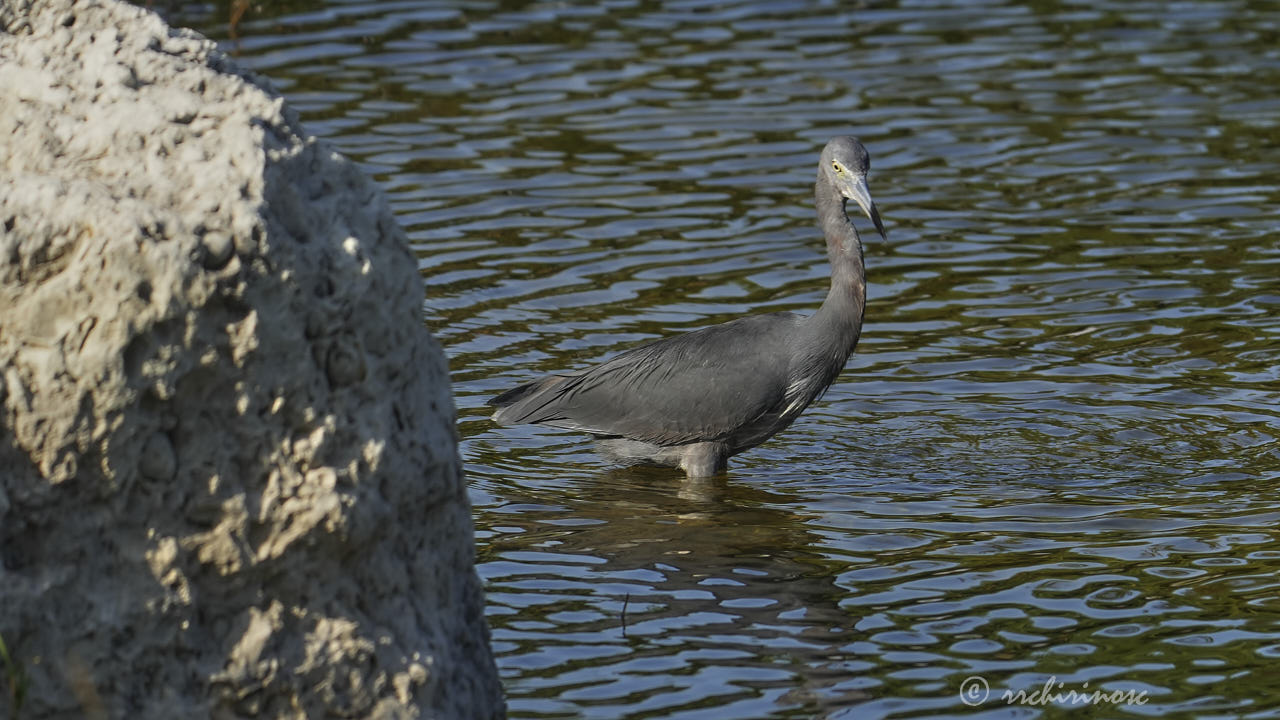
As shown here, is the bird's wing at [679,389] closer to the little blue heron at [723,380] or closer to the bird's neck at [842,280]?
the little blue heron at [723,380]

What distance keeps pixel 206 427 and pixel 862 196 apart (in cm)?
440

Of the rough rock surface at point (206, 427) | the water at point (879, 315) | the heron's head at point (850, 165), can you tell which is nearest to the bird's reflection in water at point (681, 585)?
the water at point (879, 315)

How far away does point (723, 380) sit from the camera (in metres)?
8.28

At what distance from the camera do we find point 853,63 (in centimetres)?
1424

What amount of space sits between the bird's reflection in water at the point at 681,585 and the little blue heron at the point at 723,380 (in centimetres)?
25

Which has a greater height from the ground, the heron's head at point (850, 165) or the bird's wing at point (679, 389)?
the heron's head at point (850, 165)

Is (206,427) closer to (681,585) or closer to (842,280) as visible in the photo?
(681,585)

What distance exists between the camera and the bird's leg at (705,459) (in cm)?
832

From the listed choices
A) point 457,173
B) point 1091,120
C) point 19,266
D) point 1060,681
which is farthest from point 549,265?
point 19,266

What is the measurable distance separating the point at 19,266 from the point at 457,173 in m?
7.80

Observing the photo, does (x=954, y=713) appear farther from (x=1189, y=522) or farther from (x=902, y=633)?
(x=1189, y=522)

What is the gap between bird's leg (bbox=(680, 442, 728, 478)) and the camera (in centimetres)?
832

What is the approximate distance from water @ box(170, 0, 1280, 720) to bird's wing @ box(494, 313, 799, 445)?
0.24 m

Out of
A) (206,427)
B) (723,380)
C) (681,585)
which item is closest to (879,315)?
(723,380)
